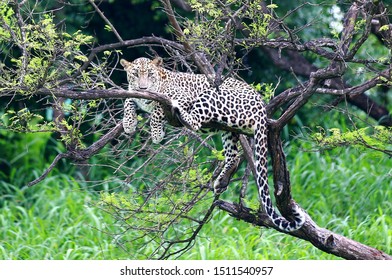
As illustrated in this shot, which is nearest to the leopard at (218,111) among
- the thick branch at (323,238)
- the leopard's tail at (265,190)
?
the leopard's tail at (265,190)

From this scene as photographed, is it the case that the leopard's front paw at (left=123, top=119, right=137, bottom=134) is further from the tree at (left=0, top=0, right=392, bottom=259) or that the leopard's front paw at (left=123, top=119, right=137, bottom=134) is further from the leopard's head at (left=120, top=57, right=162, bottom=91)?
the leopard's head at (left=120, top=57, right=162, bottom=91)

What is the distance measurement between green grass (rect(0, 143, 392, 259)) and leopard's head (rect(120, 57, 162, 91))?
5.88ft

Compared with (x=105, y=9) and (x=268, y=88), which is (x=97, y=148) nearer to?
(x=268, y=88)

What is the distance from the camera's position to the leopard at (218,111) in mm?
6352

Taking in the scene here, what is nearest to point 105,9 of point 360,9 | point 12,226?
point 12,226

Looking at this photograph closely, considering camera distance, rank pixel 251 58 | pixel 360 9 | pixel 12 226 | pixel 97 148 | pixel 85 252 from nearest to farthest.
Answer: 1. pixel 360 9
2. pixel 97 148
3. pixel 85 252
4. pixel 12 226
5. pixel 251 58

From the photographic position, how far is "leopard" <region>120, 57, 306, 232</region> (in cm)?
635

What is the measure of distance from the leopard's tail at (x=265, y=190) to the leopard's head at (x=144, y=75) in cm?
105

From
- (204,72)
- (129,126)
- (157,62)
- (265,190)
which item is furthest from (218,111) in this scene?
(157,62)

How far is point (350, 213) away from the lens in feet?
34.6

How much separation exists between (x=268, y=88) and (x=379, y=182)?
4.43 metres

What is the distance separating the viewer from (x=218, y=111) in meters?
6.34

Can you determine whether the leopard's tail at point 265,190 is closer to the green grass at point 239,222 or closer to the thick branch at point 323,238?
the thick branch at point 323,238

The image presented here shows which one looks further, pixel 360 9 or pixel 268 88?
pixel 268 88
